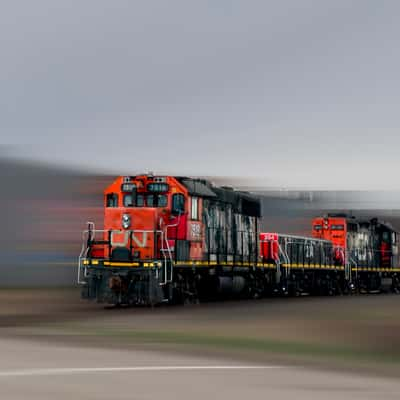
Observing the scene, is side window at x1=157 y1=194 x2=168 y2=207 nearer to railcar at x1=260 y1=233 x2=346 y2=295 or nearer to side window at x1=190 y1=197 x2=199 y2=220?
side window at x1=190 y1=197 x2=199 y2=220

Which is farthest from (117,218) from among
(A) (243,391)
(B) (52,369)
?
(A) (243,391)

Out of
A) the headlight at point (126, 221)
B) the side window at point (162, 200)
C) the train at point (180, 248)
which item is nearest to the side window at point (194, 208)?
the train at point (180, 248)

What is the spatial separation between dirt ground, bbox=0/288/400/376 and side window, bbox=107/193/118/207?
3168 mm

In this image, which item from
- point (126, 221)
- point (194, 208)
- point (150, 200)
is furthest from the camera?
point (194, 208)

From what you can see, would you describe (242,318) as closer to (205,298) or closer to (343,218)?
(205,298)

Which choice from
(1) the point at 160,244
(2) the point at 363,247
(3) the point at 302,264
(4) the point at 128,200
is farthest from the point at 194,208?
(2) the point at 363,247

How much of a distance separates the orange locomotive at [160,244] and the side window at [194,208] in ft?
0.10

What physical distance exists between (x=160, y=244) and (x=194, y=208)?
7.77ft

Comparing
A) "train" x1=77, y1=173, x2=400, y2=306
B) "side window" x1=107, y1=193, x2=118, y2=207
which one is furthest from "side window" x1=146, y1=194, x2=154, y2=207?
"side window" x1=107, y1=193, x2=118, y2=207

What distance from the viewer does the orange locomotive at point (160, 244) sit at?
83.7ft

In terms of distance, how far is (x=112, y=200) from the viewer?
2798 cm

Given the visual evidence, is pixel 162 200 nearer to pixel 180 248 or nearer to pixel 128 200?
pixel 128 200

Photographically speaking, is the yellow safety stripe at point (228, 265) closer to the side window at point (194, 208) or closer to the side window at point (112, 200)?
the side window at point (194, 208)

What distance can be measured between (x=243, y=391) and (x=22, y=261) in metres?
17.1
